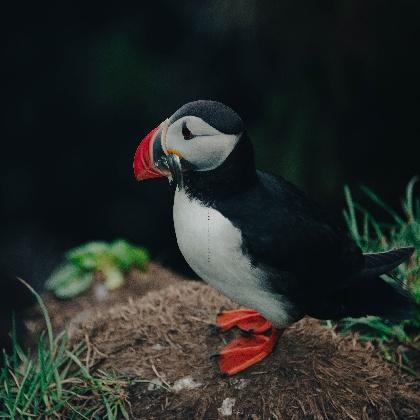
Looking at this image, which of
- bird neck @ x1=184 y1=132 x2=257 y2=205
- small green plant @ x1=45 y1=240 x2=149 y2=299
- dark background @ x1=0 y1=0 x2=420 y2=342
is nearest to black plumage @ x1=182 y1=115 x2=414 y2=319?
bird neck @ x1=184 y1=132 x2=257 y2=205

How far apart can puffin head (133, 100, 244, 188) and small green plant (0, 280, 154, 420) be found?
0.88 m

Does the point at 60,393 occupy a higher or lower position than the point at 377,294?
lower

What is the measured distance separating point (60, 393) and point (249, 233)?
1.07 m

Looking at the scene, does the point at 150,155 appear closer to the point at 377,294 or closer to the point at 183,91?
the point at 377,294

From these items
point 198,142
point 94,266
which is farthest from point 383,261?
point 94,266

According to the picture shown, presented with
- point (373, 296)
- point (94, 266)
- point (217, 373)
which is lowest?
point (94, 266)

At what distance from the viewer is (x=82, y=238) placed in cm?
547

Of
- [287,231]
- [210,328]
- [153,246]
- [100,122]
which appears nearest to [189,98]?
[100,122]

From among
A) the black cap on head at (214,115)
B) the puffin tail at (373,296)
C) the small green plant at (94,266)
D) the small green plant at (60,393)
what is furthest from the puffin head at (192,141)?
the small green plant at (94,266)

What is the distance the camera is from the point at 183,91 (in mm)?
4941

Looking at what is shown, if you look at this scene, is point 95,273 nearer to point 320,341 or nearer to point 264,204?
point 320,341

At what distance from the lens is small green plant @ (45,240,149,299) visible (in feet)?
14.2

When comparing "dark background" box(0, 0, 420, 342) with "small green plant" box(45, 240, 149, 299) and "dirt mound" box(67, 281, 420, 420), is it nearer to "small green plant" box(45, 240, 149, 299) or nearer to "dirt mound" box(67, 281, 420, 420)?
"small green plant" box(45, 240, 149, 299)

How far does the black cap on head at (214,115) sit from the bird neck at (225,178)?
0.08 metres
